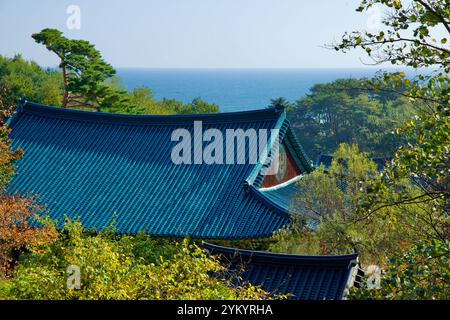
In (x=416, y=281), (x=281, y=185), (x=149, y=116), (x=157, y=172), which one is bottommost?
(x=281, y=185)

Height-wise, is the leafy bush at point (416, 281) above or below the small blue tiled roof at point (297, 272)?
above

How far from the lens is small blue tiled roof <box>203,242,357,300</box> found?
→ 1102 centimetres

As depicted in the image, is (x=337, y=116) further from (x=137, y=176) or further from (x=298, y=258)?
(x=298, y=258)

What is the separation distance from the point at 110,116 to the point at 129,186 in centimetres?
393

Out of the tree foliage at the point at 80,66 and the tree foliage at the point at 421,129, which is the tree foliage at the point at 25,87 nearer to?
the tree foliage at the point at 80,66

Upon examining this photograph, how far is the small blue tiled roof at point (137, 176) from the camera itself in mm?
18047

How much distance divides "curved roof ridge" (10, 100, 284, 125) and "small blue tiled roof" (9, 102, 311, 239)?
0.03m

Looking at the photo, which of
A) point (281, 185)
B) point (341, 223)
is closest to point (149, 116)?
point (281, 185)

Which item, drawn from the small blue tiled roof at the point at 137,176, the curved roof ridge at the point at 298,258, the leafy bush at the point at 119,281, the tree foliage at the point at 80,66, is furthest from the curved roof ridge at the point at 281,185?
the tree foliage at the point at 80,66

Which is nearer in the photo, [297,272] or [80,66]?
[297,272]

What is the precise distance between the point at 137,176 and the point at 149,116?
2.84 m

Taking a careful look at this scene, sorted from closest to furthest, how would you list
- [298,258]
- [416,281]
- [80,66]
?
[416,281]
[298,258]
[80,66]

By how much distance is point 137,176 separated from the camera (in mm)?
20391

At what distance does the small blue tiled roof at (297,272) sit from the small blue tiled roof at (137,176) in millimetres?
4985
